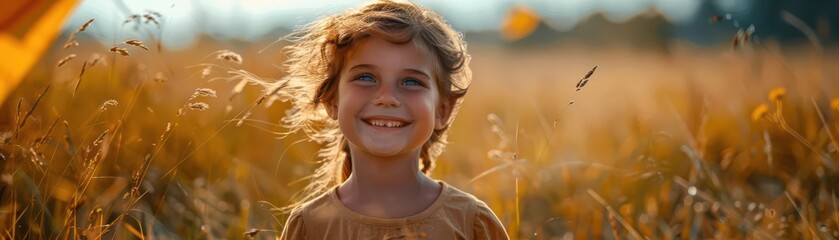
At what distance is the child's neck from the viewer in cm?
249

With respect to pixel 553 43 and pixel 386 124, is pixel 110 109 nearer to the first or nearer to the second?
pixel 386 124

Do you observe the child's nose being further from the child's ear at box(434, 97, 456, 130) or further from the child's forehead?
the child's ear at box(434, 97, 456, 130)

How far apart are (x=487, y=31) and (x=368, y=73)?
12011 millimetres

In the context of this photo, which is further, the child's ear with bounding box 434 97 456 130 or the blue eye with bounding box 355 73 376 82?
the child's ear with bounding box 434 97 456 130

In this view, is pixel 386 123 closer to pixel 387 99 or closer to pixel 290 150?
pixel 387 99

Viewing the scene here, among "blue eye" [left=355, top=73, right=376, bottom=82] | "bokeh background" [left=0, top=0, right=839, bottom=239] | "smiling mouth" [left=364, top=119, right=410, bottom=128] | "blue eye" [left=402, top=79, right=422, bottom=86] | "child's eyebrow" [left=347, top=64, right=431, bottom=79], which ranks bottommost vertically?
"bokeh background" [left=0, top=0, right=839, bottom=239]

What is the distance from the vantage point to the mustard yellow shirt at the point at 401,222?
2447 millimetres

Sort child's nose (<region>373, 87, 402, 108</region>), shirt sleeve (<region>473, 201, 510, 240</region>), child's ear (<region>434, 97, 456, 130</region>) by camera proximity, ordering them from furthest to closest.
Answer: child's ear (<region>434, 97, 456, 130</region>) < shirt sleeve (<region>473, 201, 510, 240</region>) < child's nose (<region>373, 87, 402, 108</region>)

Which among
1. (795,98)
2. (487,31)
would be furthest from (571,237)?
(487,31)

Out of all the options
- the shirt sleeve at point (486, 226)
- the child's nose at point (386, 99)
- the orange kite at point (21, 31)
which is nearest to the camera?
the child's nose at point (386, 99)

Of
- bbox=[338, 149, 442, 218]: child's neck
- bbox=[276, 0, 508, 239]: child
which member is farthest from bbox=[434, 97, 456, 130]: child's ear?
bbox=[338, 149, 442, 218]: child's neck

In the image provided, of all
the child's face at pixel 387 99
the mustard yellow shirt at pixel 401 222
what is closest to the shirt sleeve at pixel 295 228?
the mustard yellow shirt at pixel 401 222

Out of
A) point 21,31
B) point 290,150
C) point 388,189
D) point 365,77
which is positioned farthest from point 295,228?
point 290,150

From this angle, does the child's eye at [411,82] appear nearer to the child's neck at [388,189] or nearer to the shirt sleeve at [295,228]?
the child's neck at [388,189]
